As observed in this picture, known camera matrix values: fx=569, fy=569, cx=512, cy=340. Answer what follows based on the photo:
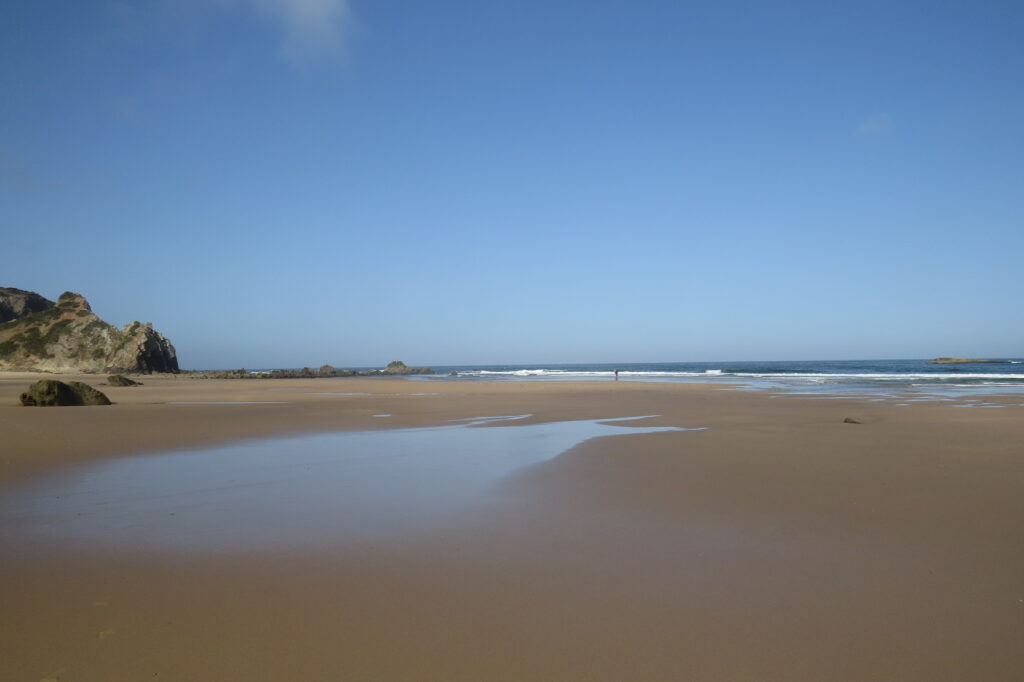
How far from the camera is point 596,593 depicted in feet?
10.7

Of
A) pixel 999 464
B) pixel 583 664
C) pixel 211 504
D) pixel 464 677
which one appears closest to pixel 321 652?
pixel 464 677

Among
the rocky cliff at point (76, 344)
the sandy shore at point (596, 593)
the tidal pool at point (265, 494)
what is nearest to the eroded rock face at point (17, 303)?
the rocky cliff at point (76, 344)

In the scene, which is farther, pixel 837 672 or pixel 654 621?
pixel 654 621

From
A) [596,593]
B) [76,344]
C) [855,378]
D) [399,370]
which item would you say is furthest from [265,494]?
[399,370]

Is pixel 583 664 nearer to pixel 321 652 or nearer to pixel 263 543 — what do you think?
pixel 321 652

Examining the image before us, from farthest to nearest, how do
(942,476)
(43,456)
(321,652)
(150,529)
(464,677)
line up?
1. (43,456)
2. (942,476)
3. (150,529)
4. (321,652)
5. (464,677)

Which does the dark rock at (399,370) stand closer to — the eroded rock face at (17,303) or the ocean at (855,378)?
the ocean at (855,378)

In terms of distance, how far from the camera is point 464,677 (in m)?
2.43

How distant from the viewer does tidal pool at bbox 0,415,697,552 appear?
4406 mm

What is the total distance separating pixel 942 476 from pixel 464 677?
6374 millimetres

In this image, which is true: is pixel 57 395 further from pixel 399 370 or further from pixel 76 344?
pixel 399 370

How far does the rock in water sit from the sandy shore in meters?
11.2

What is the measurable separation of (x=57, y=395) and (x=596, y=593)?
1787 centimetres

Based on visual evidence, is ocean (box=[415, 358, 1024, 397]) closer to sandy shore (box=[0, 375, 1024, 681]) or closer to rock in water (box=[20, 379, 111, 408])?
sandy shore (box=[0, 375, 1024, 681])
